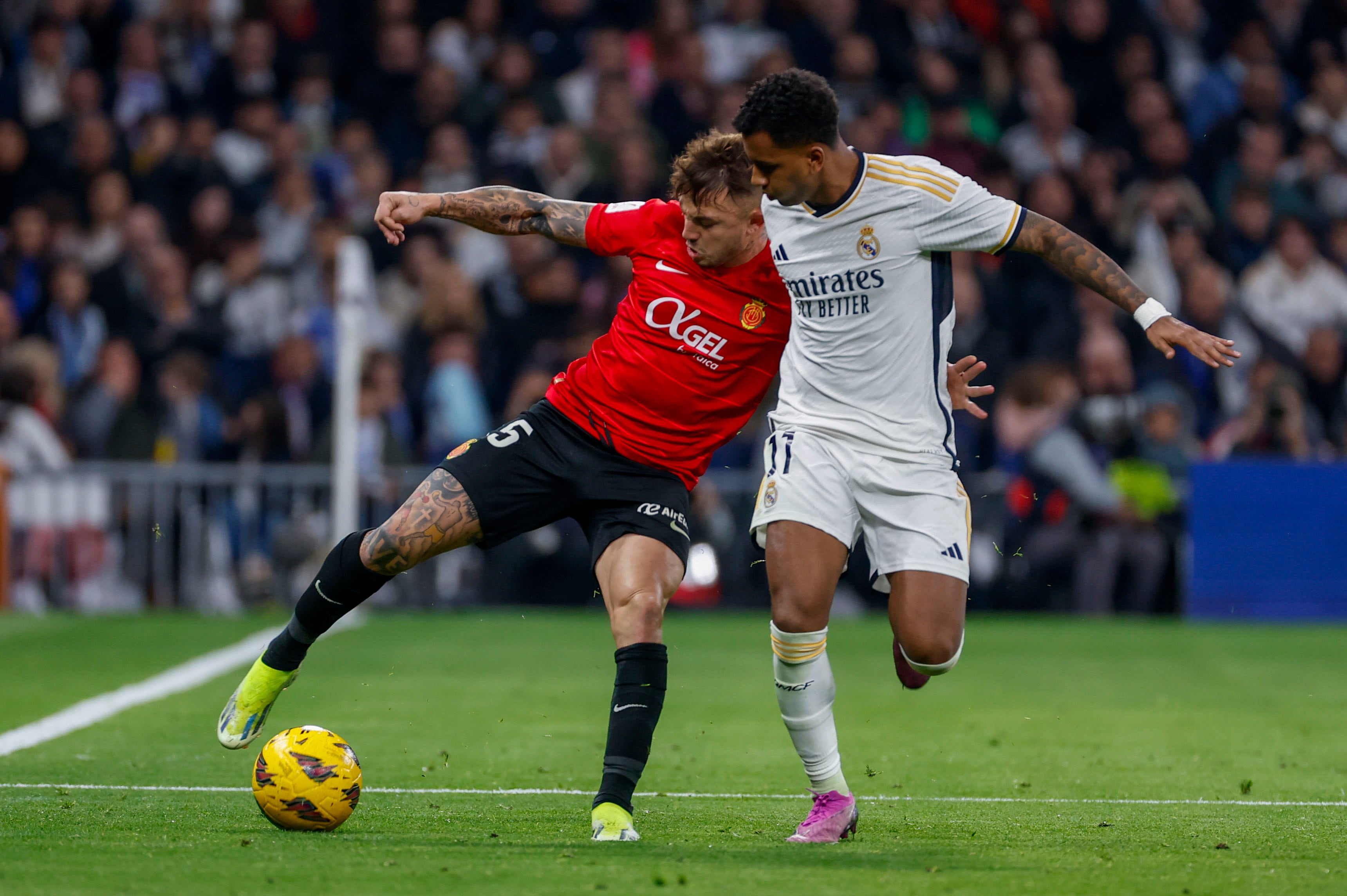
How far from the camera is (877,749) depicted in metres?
7.50

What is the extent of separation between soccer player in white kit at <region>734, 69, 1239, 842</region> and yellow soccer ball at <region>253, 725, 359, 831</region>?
4.58 feet

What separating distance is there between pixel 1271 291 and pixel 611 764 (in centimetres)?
1132

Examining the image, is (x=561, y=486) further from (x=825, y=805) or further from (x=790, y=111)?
(x=790, y=111)

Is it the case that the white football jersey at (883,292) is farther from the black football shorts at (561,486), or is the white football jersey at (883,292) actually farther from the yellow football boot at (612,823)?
the yellow football boot at (612,823)

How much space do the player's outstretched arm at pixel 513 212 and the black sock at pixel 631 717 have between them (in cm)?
152

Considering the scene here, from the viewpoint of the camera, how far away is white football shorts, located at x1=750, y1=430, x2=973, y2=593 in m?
5.54

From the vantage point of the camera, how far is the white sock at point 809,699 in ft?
17.9

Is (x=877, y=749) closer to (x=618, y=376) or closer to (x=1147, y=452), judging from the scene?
(x=618, y=376)

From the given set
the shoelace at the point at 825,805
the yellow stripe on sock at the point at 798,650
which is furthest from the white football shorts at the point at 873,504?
the shoelace at the point at 825,805

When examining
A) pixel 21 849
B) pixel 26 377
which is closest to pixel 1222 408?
pixel 26 377

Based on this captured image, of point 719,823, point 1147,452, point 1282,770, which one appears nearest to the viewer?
point 719,823

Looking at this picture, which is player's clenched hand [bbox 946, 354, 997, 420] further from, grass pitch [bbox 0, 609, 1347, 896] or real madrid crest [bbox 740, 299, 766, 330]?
grass pitch [bbox 0, 609, 1347, 896]

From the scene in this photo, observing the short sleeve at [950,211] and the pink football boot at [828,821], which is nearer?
the pink football boot at [828,821]

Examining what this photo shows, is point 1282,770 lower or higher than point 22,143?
lower
